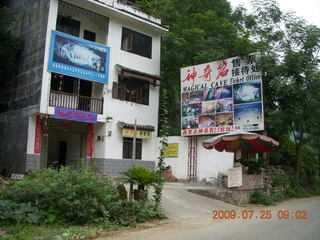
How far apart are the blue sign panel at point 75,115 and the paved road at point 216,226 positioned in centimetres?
639

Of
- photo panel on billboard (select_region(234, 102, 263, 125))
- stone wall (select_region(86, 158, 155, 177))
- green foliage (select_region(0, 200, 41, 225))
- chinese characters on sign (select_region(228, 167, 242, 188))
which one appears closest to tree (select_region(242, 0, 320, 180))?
photo panel on billboard (select_region(234, 102, 263, 125))

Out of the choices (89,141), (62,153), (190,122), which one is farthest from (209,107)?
(62,153)

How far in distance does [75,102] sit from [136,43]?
503 cm

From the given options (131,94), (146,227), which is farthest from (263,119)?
(146,227)

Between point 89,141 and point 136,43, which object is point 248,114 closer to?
point 136,43

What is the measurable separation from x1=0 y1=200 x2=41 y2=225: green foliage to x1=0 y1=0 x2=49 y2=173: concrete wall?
811cm

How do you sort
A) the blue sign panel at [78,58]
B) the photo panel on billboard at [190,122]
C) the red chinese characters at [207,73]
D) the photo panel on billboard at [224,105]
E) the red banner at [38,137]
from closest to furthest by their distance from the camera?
the red banner at [38,137] < the blue sign panel at [78,58] < the photo panel on billboard at [224,105] < the red chinese characters at [207,73] < the photo panel on billboard at [190,122]

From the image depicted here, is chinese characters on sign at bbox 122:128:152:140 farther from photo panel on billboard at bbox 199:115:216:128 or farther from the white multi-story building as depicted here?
photo panel on billboard at bbox 199:115:216:128

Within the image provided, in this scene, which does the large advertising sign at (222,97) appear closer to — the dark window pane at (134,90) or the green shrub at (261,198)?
the dark window pane at (134,90)

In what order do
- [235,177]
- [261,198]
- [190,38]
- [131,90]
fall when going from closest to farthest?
[235,177]
[261,198]
[131,90]
[190,38]

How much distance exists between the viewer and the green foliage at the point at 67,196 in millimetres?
7793

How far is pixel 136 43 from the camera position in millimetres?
19078

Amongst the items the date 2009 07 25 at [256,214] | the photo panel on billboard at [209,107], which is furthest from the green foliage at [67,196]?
the photo panel on billboard at [209,107]

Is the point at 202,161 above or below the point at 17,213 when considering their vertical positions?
above
